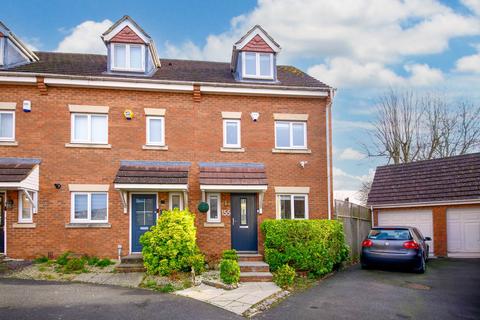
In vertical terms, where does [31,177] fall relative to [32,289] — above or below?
above

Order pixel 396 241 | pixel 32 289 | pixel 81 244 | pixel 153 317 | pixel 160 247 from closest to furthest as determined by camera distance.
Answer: pixel 153 317
pixel 32 289
pixel 160 247
pixel 396 241
pixel 81 244

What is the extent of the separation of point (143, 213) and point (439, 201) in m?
12.9

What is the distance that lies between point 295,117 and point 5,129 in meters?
10.4

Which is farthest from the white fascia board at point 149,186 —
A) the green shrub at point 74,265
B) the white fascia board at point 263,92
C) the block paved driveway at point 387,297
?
the block paved driveway at point 387,297

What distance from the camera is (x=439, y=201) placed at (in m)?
18.7

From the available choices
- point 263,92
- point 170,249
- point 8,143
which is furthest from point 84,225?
point 263,92

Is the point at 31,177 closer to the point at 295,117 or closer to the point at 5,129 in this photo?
the point at 5,129

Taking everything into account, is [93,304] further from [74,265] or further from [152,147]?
[152,147]

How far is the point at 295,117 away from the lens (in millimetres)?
16000

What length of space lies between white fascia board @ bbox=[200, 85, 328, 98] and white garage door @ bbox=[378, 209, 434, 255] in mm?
7888

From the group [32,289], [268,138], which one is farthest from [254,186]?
[32,289]

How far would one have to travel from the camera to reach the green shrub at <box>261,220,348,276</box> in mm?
12672

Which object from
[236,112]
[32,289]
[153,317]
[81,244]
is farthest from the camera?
[236,112]

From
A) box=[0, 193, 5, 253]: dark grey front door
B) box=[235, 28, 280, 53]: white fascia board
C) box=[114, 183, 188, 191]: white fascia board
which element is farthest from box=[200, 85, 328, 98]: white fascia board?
box=[0, 193, 5, 253]: dark grey front door
